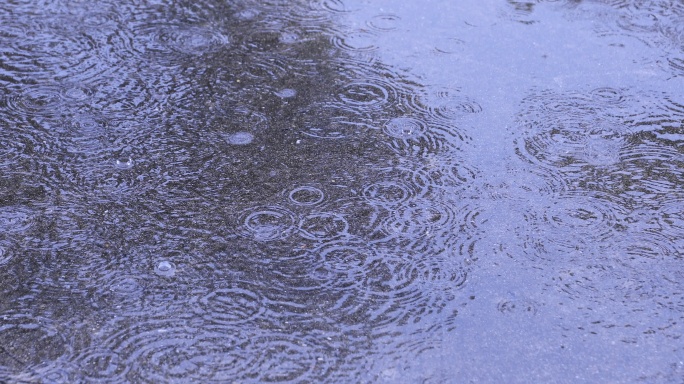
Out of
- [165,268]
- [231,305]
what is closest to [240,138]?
[165,268]

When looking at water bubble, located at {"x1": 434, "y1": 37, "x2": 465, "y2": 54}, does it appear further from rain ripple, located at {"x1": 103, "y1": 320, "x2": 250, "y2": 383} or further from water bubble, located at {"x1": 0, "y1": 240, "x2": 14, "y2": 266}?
water bubble, located at {"x1": 0, "y1": 240, "x2": 14, "y2": 266}

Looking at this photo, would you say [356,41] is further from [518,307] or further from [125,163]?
[518,307]

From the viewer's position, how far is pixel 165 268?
10.1 feet

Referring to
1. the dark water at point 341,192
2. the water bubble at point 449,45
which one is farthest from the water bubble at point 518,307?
the water bubble at point 449,45

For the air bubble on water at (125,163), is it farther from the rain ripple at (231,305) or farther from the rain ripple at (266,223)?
the rain ripple at (231,305)

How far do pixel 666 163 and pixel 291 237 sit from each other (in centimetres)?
193

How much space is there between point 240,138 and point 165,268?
3.28 ft

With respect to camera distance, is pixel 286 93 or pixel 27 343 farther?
pixel 286 93

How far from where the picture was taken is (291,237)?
325 cm

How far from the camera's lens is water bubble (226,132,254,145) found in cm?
383

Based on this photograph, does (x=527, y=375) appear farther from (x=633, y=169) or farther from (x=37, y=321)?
(x=37, y=321)

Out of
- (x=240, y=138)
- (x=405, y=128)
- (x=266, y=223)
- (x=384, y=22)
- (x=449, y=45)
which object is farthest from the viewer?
(x=384, y=22)

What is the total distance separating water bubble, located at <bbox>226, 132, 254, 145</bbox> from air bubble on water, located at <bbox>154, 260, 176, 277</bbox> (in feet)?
3.02

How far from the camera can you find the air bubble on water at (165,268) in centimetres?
305
